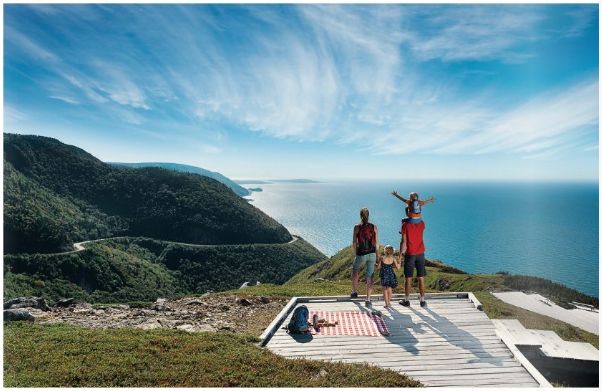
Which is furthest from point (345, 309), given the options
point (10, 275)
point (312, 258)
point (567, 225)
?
point (567, 225)

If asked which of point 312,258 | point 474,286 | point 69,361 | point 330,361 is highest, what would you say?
point 330,361

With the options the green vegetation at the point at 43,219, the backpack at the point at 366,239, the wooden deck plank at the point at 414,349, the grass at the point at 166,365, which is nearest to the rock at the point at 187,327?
the grass at the point at 166,365

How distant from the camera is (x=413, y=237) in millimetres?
10109

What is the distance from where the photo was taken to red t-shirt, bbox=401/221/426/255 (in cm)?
1003

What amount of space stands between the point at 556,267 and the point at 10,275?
14165 centimetres

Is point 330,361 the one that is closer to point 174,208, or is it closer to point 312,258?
point 312,258

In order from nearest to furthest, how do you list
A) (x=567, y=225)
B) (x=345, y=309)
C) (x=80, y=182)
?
1. (x=345, y=309)
2. (x=80, y=182)
3. (x=567, y=225)

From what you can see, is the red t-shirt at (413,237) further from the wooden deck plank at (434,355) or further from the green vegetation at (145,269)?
the green vegetation at (145,269)

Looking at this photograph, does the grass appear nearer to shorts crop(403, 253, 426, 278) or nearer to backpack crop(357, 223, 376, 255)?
backpack crop(357, 223, 376, 255)

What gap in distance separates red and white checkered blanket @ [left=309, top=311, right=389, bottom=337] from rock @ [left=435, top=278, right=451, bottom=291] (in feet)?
87.9

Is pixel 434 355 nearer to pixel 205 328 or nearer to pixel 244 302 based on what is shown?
pixel 205 328

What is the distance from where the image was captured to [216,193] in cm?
12700

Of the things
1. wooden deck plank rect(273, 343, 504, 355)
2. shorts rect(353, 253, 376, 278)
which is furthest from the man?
wooden deck plank rect(273, 343, 504, 355)

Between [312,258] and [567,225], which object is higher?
[567,225]
